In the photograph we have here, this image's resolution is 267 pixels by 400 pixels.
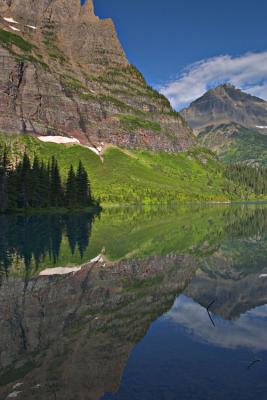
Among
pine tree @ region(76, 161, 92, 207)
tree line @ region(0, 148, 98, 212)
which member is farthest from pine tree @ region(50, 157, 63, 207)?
pine tree @ region(76, 161, 92, 207)

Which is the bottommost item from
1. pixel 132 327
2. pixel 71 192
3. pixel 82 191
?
pixel 132 327

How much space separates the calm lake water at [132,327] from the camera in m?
13.1

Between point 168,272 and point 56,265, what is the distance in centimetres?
1051

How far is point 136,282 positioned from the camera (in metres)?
29.4

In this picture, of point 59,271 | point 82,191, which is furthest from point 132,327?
point 82,191

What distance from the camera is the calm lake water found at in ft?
43.0

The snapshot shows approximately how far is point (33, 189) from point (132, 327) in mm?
116524

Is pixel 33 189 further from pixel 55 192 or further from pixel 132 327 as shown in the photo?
pixel 132 327

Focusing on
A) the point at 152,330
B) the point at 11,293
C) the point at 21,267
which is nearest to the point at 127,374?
the point at 152,330

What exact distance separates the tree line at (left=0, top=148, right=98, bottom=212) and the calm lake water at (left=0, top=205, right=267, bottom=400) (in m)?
85.4

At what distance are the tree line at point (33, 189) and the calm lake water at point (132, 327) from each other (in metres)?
85.4

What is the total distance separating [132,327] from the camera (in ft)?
63.0

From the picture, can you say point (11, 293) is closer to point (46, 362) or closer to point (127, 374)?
point (46, 362)

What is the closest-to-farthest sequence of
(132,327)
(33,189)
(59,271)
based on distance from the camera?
(132,327) → (59,271) → (33,189)
